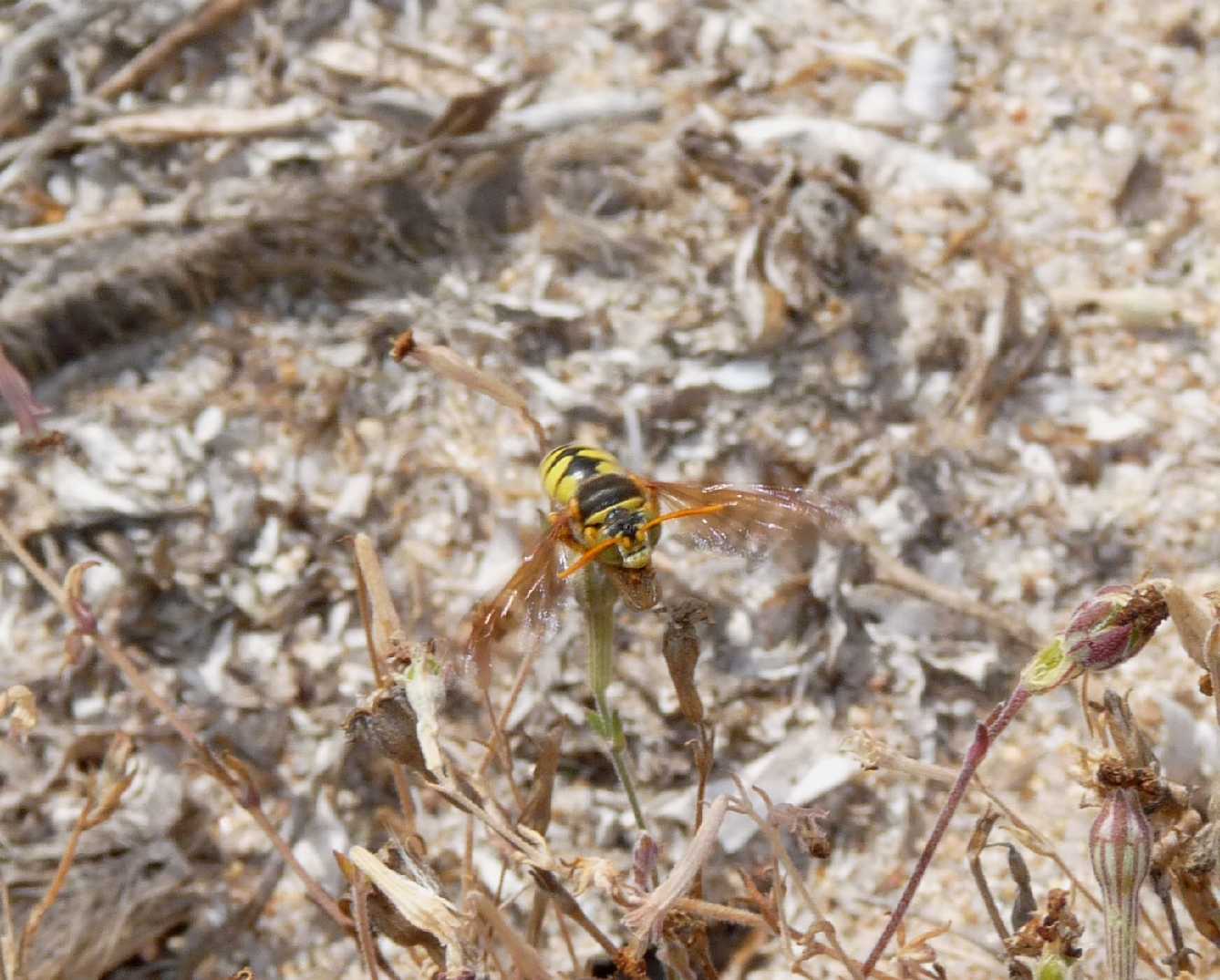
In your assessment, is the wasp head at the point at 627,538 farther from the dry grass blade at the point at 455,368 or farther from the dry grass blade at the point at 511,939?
the dry grass blade at the point at 511,939

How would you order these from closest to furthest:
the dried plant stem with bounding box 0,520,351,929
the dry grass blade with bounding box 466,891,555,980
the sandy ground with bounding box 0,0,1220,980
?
the dry grass blade with bounding box 466,891,555,980
the dried plant stem with bounding box 0,520,351,929
the sandy ground with bounding box 0,0,1220,980

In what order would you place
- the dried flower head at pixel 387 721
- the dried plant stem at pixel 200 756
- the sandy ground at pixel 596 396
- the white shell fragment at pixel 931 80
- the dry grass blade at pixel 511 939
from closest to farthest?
1. the dry grass blade at pixel 511 939
2. the dried flower head at pixel 387 721
3. the dried plant stem at pixel 200 756
4. the sandy ground at pixel 596 396
5. the white shell fragment at pixel 931 80

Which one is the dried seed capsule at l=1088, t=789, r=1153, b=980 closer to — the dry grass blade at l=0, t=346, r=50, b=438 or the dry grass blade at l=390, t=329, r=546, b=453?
the dry grass blade at l=390, t=329, r=546, b=453

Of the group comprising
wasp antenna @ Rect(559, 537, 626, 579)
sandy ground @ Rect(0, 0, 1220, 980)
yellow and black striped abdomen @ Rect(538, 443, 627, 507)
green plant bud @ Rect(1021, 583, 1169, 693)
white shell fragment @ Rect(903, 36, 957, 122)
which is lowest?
sandy ground @ Rect(0, 0, 1220, 980)

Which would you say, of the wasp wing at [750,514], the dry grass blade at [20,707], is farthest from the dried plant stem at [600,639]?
the dry grass blade at [20,707]

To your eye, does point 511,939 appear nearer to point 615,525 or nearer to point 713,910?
point 713,910

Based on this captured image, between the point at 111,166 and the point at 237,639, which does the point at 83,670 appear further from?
the point at 111,166

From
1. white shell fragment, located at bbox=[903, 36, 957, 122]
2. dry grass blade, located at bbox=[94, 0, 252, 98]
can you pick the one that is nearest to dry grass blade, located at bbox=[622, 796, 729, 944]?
white shell fragment, located at bbox=[903, 36, 957, 122]

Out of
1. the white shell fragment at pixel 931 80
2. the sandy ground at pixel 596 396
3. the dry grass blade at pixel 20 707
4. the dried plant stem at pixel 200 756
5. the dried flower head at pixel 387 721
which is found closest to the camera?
the dried flower head at pixel 387 721
